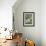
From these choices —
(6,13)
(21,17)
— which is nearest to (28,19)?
(21,17)

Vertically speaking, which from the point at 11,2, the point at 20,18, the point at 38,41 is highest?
the point at 11,2

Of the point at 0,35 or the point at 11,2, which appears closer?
the point at 0,35

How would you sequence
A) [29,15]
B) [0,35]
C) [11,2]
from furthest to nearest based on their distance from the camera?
1. [29,15]
2. [11,2]
3. [0,35]

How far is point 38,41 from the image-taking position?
5414 millimetres

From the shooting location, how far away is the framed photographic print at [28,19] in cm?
532

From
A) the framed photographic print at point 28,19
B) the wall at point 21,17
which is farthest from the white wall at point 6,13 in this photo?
the framed photographic print at point 28,19

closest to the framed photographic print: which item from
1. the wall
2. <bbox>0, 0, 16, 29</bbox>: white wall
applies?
the wall

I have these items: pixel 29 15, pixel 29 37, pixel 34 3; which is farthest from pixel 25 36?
pixel 34 3

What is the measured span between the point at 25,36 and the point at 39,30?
2.32 feet

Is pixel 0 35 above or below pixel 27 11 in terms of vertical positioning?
below

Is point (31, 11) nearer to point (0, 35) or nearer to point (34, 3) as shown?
point (34, 3)

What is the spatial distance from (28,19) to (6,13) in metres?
1.33

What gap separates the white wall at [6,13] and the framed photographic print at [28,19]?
113 centimetres

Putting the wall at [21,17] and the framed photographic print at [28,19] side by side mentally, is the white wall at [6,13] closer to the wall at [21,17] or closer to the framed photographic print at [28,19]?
the wall at [21,17]
